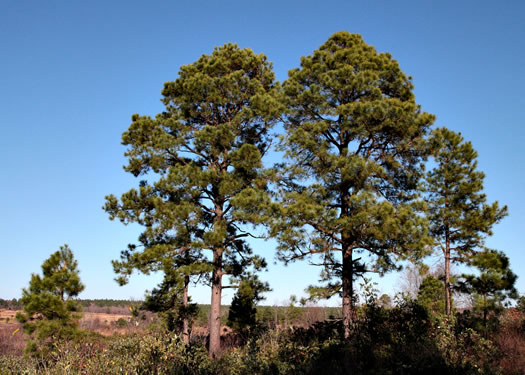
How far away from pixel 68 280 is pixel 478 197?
18.1 m

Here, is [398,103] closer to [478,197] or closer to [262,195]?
[262,195]

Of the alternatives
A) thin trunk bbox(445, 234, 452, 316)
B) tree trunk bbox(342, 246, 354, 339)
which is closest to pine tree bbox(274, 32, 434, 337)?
tree trunk bbox(342, 246, 354, 339)

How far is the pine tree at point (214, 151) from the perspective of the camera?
1423cm

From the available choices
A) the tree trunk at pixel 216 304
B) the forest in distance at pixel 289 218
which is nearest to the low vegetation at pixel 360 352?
the forest in distance at pixel 289 218

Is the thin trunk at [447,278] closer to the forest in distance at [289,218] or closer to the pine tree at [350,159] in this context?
the forest in distance at [289,218]

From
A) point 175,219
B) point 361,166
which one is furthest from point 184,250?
point 361,166

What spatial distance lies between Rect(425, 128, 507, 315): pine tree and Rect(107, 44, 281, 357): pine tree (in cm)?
934

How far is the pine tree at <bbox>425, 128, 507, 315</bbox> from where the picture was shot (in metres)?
19.3

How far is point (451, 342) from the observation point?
368 inches

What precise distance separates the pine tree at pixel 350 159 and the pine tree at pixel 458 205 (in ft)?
22.1

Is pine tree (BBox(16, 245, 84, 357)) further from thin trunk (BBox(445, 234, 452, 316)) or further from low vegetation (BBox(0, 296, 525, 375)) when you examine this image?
thin trunk (BBox(445, 234, 452, 316))

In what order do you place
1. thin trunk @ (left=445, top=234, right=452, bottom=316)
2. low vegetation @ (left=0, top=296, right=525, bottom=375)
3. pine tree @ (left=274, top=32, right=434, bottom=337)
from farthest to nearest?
1. thin trunk @ (left=445, top=234, right=452, bottom=316)
2. pine tree @ (left=274, top=32, right=434, bottom=337)
3. low vegetation @ (left=0, top=296, right=525, bottom=375)

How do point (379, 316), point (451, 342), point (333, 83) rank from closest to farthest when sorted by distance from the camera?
point (451, 342)
point (379, 316)
point (333, 83)

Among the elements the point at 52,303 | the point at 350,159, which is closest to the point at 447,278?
the point at 350,159
